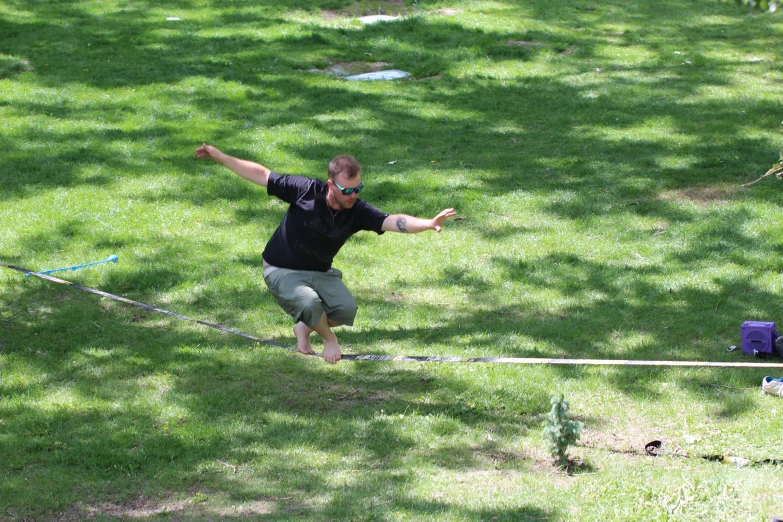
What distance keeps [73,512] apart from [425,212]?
565 cm

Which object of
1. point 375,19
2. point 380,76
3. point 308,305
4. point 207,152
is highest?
point 375,19

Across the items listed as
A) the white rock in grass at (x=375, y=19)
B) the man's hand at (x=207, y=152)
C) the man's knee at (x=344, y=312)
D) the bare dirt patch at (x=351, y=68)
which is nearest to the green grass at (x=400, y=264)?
the bare dirt patch at (x=351, y=68)

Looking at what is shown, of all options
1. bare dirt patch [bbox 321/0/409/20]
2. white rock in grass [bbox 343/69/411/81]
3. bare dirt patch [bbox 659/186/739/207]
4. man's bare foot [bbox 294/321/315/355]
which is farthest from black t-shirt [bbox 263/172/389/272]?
bare dirt patch [bbox 321/0/409/20]

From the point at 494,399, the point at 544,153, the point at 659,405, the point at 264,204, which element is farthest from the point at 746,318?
the point at 264,204

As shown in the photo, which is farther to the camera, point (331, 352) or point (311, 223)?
point (331, 352)

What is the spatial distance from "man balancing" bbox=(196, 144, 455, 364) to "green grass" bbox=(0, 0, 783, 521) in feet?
2.14

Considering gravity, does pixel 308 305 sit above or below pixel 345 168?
below

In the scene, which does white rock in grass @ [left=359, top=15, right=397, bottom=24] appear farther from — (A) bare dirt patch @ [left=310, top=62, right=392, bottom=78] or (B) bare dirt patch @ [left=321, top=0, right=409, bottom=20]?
(A) bare dirt patch @ [left=310, top=62, right=392, bottom=78]

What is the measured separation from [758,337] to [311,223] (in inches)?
137

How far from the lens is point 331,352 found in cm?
633

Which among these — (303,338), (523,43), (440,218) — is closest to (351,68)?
(523,43)

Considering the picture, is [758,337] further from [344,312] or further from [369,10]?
[369,10]

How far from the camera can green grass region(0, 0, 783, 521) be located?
5301mm

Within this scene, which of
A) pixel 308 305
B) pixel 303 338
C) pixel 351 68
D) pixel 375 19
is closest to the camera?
pixel 308 305
